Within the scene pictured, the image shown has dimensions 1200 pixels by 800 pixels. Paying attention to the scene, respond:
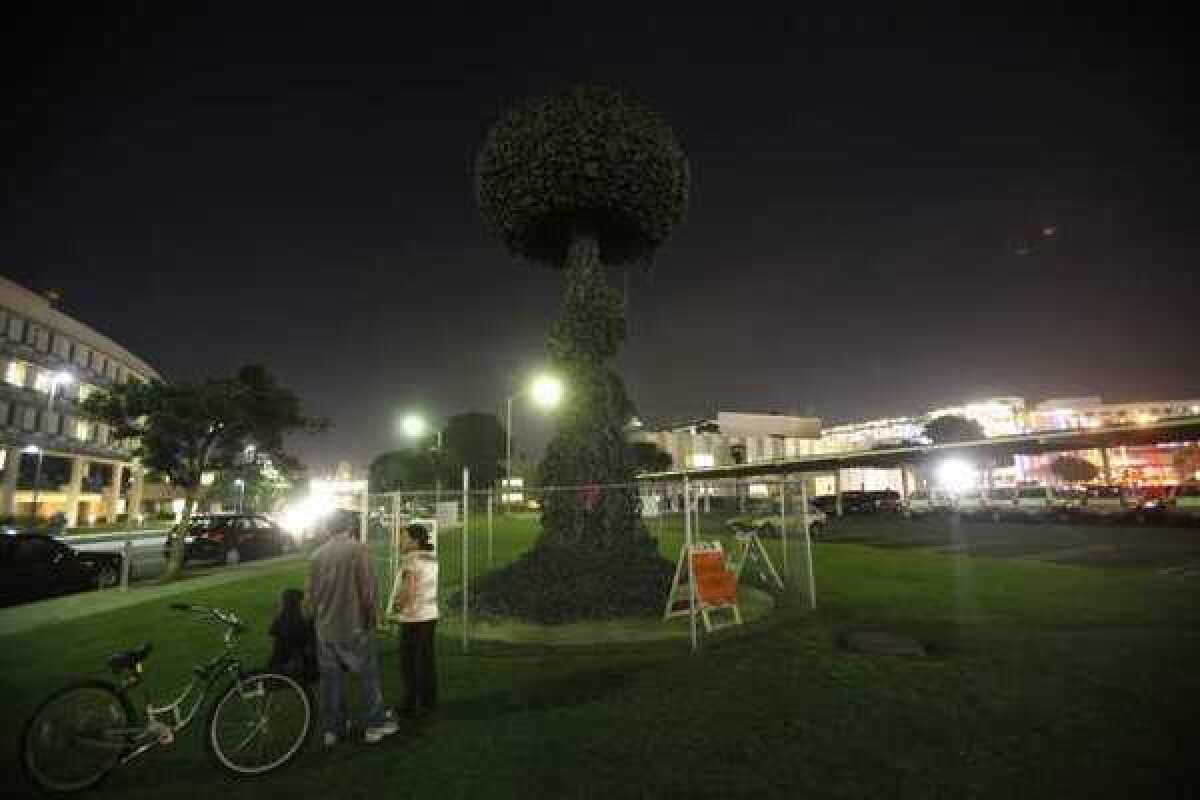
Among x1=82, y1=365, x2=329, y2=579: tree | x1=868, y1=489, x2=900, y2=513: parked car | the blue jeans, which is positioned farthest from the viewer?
x1=868, y1=489, x2=900, y2=513: parked car

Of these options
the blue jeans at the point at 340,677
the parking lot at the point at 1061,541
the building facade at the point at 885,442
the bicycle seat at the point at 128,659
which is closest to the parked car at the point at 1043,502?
the parking lot at the point at 1061,541

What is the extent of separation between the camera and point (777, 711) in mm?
6316

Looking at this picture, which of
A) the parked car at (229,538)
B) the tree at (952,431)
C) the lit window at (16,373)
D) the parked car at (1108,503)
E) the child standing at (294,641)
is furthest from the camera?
the tree at (952,431)

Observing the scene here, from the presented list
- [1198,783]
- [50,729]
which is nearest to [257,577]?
[50,729]

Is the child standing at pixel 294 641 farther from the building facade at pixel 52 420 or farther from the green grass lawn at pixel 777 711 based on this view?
the building facade at pixel 52 420

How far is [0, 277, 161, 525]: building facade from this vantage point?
42.1 m

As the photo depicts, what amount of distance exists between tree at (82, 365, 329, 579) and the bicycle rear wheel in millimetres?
15133

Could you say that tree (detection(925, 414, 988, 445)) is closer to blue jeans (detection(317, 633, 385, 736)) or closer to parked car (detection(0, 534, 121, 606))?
parked car (detection(0, 534, 121, 606))

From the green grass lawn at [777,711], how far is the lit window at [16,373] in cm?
4470

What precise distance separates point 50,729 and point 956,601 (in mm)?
14248

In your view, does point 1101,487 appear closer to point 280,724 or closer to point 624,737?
point 624,737

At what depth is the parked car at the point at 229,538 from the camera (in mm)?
22016

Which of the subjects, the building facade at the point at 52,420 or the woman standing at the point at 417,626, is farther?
the building facade at the point at 52,420

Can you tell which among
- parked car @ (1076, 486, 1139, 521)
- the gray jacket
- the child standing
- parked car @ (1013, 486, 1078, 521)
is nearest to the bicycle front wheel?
the child standing
